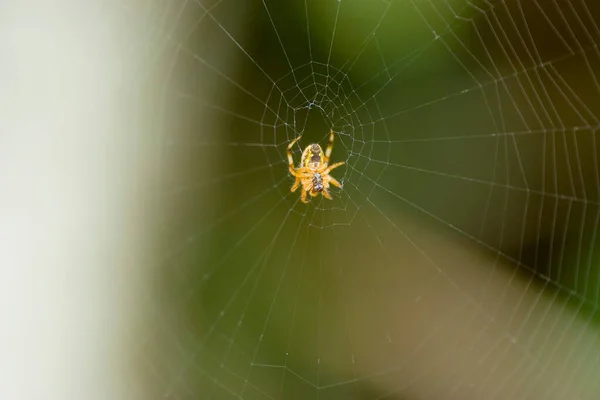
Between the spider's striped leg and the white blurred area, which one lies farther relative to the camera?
the spider's striped leg

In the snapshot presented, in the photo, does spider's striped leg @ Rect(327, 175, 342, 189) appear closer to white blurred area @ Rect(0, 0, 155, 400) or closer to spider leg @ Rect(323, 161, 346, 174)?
spider leg @ Rect(323, 161, 346, 174)

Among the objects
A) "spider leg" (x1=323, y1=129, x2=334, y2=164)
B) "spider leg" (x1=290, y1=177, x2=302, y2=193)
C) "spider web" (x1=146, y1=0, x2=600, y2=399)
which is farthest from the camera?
"spider leg" (x1=290, y1=177, x2=302, y2=193)

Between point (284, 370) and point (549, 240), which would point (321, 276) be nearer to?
point (284, 370)

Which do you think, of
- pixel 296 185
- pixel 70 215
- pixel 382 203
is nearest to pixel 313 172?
pixel 296 185

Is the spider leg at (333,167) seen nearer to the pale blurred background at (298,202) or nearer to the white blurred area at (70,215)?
the pale blurred background at (298,202)

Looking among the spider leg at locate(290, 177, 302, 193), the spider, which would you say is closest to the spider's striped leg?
the spider

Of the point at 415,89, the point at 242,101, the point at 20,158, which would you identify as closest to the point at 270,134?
the point at 242,101

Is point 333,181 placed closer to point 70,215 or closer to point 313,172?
point 313,172

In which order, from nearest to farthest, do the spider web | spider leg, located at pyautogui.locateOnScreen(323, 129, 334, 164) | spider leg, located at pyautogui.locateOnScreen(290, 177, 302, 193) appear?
the spider web
spider leg, located at pyautogui.locateOnScreen(323, 129, 334, 164)
spider leg, located at pyautogui.locateOnScreen(290, 177, 302, 193)
